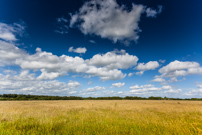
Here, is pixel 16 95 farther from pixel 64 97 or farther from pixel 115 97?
pixel 115 97

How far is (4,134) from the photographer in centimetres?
613

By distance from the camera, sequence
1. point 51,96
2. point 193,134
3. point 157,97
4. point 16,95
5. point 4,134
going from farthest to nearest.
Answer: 1. point 157,97
2. point 51,96
3. point 16,95
4. point 4,134
5. point 193,134

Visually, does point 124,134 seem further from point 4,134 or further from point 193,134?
point 4,134

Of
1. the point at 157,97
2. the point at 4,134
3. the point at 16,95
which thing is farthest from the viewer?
the point at 157,97

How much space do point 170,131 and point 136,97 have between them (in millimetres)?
99530

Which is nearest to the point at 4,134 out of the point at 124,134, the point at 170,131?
the point at 124,134

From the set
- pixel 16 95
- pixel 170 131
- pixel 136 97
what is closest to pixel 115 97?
pixel 136 97

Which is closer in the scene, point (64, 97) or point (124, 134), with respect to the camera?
point (124, 134)

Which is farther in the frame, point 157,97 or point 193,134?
point 157,97

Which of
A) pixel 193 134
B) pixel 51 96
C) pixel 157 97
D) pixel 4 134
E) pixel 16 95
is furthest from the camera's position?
pixel 157 97

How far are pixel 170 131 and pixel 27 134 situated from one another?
7395mm

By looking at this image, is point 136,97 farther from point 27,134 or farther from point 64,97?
point 27,134

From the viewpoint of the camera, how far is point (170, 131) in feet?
20.5

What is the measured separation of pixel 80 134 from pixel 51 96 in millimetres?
89987
